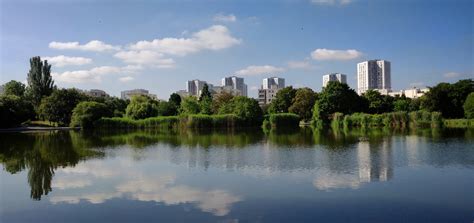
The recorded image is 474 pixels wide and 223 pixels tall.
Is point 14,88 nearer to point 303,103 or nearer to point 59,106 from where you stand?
point 59,106

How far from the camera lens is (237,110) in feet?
208

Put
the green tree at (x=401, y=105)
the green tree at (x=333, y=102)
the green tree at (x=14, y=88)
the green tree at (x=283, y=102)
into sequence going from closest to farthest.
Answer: the green tree at (x=333, y=102)
the green tree at (x=401, y=105)
the green tree at (x=283, y=102)
the green tree at (x=14, y=88)

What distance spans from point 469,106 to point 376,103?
16.3 meters

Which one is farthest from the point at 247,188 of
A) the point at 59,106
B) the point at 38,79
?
the point at 38,79

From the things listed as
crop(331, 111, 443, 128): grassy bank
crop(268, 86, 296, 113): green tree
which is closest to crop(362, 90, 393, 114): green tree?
crop(331, 111, 443, 128): grassy bank

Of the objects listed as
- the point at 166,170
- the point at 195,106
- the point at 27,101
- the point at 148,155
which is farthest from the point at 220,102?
the point at 166,170

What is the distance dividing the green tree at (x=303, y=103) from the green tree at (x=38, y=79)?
1657 inches

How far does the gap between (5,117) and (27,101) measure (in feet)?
32.5

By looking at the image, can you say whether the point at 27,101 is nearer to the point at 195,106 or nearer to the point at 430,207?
the point at 195,106

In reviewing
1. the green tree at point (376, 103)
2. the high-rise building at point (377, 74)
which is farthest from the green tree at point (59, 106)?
the high-rise building at point (377, 74)

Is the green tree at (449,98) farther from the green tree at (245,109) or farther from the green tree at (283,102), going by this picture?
the green tree at (245,109)

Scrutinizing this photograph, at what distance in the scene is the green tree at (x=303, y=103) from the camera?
7319 centimetres

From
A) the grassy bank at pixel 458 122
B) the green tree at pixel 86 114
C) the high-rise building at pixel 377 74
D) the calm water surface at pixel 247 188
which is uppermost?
the high-rise building at pixel 377 74

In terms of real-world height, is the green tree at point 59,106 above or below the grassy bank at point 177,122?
above
